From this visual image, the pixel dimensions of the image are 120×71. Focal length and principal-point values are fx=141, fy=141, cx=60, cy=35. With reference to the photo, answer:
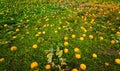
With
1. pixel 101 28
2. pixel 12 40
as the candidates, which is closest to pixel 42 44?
pixel 12 40

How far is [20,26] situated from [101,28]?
2.64 meters

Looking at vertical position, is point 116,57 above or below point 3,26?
below

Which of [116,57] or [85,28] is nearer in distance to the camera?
[116,57]

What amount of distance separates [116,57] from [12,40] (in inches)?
106

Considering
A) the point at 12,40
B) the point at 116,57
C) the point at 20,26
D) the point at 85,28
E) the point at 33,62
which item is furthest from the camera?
the point at 20,26

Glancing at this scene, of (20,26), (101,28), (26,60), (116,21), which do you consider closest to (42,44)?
(26,60)

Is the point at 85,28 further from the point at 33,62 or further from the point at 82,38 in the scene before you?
the point at 33,62

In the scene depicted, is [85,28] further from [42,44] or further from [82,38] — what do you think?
[42,44]

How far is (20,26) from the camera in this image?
15.3 feet

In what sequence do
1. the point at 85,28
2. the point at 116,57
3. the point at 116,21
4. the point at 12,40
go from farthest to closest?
the point at 116,21 → the point at 85,28 → the point at 12,40 → the point at 116,57

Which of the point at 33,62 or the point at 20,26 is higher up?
the point at 20,26

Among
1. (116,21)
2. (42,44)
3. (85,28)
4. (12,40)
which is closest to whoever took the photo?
(42,44)

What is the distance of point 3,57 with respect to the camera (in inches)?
129

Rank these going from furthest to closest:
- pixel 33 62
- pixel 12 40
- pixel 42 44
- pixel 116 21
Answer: pixel 116 21 → pixel 12 40 → pixel 42 44 → pixel 33 62
